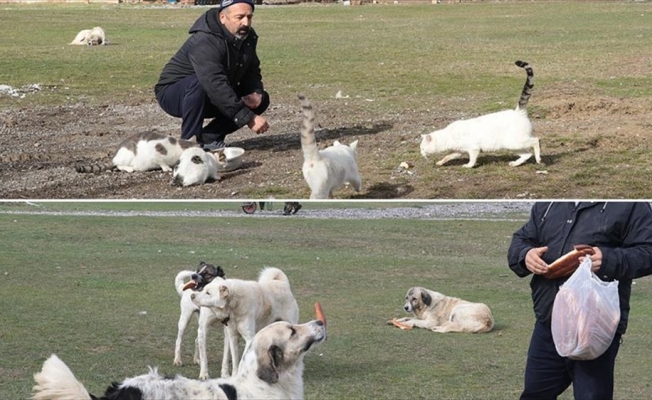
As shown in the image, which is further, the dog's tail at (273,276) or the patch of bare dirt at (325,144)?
the patch of bare dirt at (325,144)

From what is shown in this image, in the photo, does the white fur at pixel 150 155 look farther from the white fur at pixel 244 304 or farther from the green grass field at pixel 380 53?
the green grass field at pixel 380 53

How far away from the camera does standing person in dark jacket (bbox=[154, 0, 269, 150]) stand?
12.8 metres

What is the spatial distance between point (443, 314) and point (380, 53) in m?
17.4

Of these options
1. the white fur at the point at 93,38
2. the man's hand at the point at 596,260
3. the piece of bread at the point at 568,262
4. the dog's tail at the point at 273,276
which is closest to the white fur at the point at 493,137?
the dog's tail at the point at 273,276

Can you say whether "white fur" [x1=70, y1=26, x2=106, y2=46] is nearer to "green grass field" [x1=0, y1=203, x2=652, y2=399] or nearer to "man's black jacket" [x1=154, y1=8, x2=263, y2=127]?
"green grass field" [x1=0, y1=203, x2=652, y2=399]

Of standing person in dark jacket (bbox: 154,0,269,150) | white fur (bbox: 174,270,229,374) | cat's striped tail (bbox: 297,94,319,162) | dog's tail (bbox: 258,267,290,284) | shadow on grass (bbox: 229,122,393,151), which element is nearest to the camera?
white fur (bbox: 174,270,229,374)

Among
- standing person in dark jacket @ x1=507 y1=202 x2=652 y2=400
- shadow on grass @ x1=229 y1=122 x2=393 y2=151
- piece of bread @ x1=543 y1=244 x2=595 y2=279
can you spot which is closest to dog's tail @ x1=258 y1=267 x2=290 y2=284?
standing person in dark jacket @ x1=507 y1=202 x2=652 y2=400

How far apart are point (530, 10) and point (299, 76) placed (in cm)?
3069

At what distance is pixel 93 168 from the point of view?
13688 millimetres

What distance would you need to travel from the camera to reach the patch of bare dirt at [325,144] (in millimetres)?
12648

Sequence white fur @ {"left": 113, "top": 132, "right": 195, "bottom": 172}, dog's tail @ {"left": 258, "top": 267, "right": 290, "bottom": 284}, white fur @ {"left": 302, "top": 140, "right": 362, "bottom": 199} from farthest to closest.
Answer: white fur @ {"left": 113, "top": 132, "right": 195, "bottom": 172} < white fur @ {"left": 302, "top": 140, "right": 362, "bottom": 199} < dog's tail @ {"left": 258, "top": 267, "right": 290, "bottom": 284}

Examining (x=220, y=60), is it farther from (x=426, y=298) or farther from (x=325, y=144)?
(x=426, y=298)

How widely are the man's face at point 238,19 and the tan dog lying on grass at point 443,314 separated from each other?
141 inches

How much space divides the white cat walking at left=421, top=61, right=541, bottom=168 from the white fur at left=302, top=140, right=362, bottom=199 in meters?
1.52
